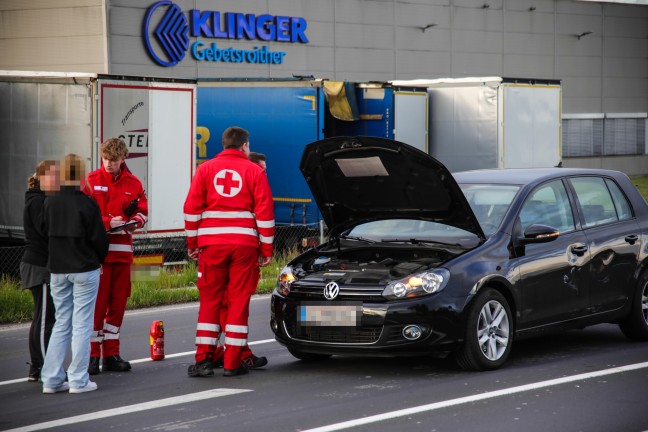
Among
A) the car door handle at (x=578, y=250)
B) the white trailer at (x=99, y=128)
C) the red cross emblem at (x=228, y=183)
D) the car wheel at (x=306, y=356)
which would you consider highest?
the white trailer at (x=99, y=128)

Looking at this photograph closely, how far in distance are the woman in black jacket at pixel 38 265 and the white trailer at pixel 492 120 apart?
48.2ft

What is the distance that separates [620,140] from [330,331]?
41.3m

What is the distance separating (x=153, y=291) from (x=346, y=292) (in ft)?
20.6

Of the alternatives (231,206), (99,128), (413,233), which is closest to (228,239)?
(231,206)

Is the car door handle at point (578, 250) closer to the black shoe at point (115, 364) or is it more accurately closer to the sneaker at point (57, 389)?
the black shoe at point (115, 364)

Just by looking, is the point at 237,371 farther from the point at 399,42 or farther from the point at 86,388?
the point at 399,42

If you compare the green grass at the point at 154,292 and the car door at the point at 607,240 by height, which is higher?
the car door at the point at 607,240

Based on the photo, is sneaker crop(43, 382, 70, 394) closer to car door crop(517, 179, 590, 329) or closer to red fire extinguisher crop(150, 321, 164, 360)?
red fire extinguisher crop(150, 321, 164, 360)

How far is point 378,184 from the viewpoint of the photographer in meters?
9.10

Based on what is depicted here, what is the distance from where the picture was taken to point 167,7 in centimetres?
3209

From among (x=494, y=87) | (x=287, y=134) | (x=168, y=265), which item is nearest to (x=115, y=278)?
(x=168, y=265)

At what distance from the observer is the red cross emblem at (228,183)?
27.6 feet

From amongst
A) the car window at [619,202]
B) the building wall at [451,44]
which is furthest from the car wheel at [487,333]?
the building wall at [451,44]

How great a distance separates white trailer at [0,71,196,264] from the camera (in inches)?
623
